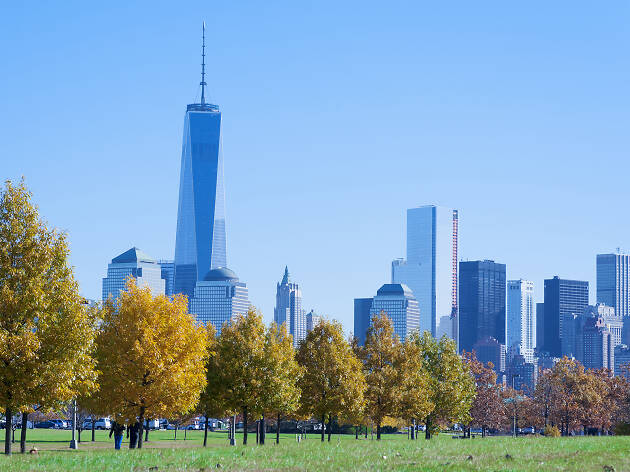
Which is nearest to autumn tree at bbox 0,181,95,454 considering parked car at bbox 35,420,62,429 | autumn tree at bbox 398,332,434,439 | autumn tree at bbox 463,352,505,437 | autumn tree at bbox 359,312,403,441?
autumn tree at bbox 359,312,403,441

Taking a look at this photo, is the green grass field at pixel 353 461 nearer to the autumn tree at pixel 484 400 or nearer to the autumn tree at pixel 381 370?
the autumn tree at pixel 381 370

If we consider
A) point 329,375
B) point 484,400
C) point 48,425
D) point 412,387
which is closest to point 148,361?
point 329,375

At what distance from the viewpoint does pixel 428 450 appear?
32.3 metres

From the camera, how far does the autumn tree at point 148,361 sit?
49.2 m

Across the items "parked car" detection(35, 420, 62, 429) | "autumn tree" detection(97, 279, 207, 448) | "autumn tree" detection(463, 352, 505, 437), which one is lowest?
"parked car" detection(35, 420, 62, 429)

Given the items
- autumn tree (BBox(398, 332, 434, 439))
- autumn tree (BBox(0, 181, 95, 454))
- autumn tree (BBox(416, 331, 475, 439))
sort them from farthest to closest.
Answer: autumn tree (BBox(416, 331, 475, 439)) < autumn tree (BBox(398, 332, 434, 439)) < autumn tree (BBox(0, 181, 95, 454))

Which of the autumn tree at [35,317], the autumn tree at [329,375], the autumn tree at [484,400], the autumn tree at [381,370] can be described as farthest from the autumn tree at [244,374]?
the autumn tree at [484,400]

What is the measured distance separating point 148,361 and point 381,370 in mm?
29943

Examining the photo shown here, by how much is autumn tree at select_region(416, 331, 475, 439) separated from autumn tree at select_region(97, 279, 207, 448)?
35525mm

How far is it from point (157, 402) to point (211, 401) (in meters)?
17.7

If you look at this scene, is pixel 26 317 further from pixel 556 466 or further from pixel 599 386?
pixel 599 386

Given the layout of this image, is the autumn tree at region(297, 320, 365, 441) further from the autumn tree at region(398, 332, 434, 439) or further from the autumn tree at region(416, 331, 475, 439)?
the autumn tree at region(416, 331, 475, 439)

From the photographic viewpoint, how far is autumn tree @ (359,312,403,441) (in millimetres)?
73188

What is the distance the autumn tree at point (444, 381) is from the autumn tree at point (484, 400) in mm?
23612
